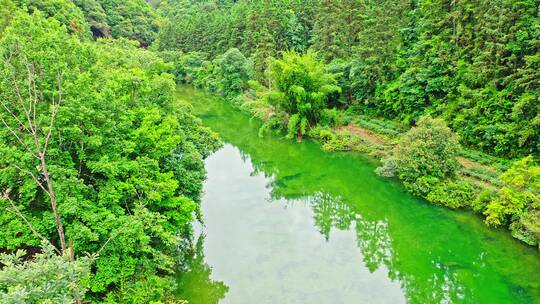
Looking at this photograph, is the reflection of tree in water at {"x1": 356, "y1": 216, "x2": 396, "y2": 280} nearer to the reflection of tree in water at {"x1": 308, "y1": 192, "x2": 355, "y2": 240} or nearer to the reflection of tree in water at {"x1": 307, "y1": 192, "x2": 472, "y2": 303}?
the reflection of tree in water at {"x1": 307, "y1": 192, "x2": 472, "y2": 303}

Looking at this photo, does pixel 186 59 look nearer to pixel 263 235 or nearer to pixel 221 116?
pixel 221 116

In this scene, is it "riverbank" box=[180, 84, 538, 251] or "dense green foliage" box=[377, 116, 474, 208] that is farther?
"dense green foliage" box=[377, 116, 474, 208]

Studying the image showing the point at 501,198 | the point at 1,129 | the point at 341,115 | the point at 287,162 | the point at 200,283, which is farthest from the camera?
the point at 341,115

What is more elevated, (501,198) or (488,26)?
(488,26)

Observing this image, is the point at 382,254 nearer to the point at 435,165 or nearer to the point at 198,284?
the point at 435,165

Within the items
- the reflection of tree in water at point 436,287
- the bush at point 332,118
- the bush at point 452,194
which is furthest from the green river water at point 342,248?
the bush at point 332,118

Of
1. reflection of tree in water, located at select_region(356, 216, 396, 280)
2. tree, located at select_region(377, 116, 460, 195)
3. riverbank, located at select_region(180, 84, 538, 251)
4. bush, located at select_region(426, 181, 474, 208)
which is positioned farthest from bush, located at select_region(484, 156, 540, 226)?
reflection of tree in water, located at select_region(356, 216, 396, 280)

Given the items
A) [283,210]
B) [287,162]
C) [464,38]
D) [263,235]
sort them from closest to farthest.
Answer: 1. [263,235]
2. [283,210]
3. [464,38]
4. [287,162]

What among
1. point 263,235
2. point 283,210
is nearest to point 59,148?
point 263,235
